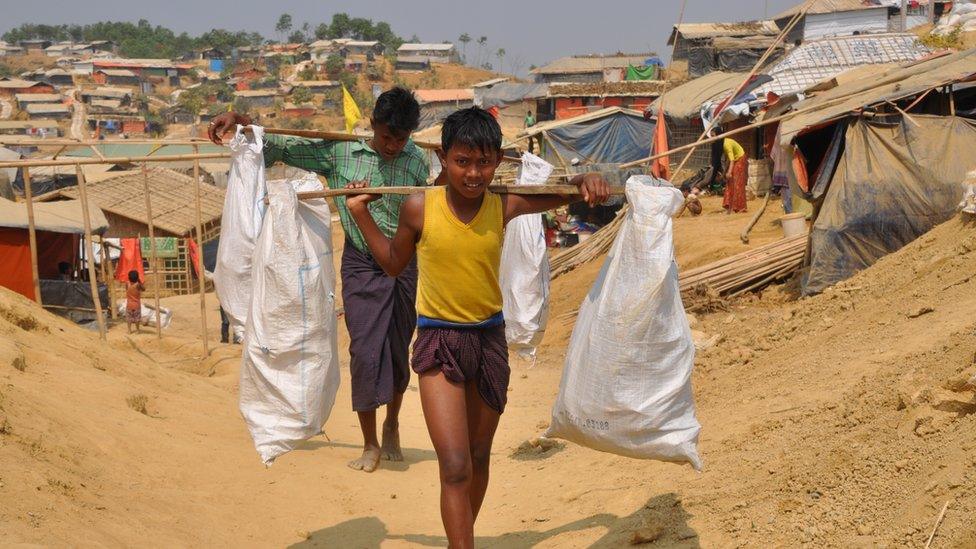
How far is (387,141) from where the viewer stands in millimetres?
4699

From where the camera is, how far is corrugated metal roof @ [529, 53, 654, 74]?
47.5 m

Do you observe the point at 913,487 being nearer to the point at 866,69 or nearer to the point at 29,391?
the point at 29,391

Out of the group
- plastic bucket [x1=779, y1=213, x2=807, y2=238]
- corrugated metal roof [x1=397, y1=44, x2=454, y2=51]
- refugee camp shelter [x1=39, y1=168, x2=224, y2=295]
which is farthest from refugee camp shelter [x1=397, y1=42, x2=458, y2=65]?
plastic bucket [x1=779, y1=213, x2=807, y2=238]

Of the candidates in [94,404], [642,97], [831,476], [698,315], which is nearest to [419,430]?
[94,404]

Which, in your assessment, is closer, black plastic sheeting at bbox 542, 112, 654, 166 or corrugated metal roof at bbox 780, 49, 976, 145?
corrugated metal roof at bbox 780, 49, 976, 145

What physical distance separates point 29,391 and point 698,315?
6.19 meters

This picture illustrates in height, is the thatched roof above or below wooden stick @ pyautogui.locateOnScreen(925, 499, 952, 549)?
below

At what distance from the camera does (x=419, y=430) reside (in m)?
6.47

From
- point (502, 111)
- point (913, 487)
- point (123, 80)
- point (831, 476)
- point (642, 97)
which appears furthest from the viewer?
point (123, 80)

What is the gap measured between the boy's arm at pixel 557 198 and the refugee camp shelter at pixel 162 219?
1530 cm

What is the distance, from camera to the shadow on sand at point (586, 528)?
3719 mm

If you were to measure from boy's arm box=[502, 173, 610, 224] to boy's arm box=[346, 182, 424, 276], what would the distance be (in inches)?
12.1

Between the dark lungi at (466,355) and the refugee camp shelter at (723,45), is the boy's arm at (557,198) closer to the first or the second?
the dark lungi at (466,355)

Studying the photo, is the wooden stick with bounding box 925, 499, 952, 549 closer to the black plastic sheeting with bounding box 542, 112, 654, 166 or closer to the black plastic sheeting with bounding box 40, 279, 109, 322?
the black plastic sheeting with bounding box 40, 279, 109, 322
